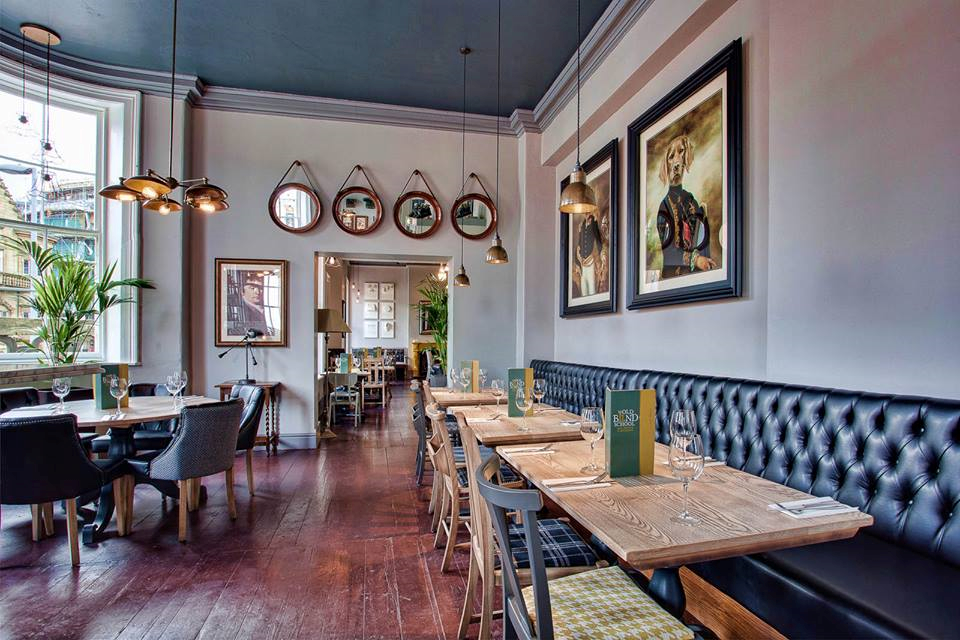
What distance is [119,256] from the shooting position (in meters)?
5.13

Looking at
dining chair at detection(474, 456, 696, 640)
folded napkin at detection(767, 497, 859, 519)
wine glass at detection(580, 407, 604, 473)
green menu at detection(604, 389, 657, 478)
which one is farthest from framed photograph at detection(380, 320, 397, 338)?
folded napkin at detection(767, 497, 859, 519)

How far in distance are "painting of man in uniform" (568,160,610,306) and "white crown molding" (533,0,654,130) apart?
943 millimetres

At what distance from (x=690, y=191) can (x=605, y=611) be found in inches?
117

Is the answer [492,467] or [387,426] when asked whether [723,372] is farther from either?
[387,426]

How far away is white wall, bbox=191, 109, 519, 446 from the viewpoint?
5.52 metres

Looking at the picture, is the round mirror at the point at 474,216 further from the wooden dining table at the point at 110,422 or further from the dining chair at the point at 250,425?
the wooden dining table at the point at 110,422

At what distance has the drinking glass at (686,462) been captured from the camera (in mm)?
1384

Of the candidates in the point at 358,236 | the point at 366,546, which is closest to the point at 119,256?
the point at 358,236

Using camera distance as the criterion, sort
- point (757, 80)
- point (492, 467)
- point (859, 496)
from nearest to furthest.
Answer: point (492, 467), point (859, 496), point (757, 80)

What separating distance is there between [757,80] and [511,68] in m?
2.75

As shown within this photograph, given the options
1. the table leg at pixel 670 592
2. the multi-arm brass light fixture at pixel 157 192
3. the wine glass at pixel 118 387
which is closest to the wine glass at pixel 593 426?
the table leg at pixel 670 592

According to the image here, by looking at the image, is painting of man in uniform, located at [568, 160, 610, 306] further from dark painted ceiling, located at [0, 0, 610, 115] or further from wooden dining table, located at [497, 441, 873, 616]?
wooden dining table, located at [497, 441, 873, 616]

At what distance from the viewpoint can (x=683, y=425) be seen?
5.18 feet

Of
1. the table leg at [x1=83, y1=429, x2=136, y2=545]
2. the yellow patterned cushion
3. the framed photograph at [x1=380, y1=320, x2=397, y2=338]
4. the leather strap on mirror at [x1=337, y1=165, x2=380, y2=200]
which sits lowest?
the table leg at [x1=83, y1=429, x2=136, y2=545]
